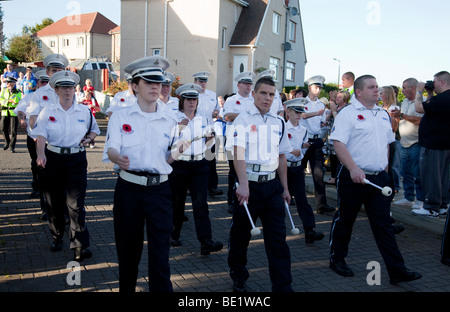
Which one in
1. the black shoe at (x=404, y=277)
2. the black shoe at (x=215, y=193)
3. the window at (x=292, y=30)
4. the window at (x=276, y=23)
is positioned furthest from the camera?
the window at (x=292, y=30)

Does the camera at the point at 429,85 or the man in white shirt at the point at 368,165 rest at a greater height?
the camera at the point at 429,85

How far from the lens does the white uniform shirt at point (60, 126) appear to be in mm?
5727

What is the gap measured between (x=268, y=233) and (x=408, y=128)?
16.7 ft

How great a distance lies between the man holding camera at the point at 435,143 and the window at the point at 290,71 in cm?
3115

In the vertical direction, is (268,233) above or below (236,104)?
below

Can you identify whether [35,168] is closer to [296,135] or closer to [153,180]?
[296,135]

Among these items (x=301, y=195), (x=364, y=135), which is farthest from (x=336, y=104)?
(x=364, y=135)

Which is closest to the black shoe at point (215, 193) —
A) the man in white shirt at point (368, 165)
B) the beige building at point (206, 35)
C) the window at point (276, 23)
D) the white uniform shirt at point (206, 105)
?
the white uniform shirt at point (206, 105)

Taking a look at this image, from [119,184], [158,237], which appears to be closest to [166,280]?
[158,237]

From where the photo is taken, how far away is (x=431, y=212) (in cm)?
776

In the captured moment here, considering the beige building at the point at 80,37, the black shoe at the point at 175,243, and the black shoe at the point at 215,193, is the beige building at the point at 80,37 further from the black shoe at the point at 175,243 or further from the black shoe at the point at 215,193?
the black shoe at the point at 175,243

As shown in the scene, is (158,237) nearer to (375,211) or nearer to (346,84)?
(375,211)

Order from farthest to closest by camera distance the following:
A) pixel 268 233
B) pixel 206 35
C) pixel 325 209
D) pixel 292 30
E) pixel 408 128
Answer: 1. pixel 292 30
2. pixel 206 35
3. pixel 408 128
4. pixel 325 209
5. pixel 268 233

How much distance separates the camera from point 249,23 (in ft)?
109
